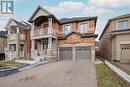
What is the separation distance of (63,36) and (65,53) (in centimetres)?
284

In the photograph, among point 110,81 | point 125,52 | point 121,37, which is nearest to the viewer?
point 110,81

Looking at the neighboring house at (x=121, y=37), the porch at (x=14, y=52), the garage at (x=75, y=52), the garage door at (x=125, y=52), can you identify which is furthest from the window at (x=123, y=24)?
the porch at (x=14, y=52)

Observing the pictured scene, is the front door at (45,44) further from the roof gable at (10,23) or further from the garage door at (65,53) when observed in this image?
the roof gable at (10,23)

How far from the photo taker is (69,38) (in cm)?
2259

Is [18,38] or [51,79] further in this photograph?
[18,38]

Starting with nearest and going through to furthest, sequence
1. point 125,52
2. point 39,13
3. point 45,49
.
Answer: point 125,52 → point 39,13 → point 45,49

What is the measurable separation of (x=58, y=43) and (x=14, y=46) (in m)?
10.2

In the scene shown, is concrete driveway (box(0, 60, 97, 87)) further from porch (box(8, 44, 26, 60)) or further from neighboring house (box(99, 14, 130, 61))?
porch (box(8, 44, 26, 60))

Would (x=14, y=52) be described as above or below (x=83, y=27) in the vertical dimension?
below

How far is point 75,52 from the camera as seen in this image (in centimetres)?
2216

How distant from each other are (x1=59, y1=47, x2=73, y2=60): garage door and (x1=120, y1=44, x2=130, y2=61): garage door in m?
7.63

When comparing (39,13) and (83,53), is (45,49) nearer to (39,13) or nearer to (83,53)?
(39,13)

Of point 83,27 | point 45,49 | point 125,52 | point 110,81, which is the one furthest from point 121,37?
point 110,81

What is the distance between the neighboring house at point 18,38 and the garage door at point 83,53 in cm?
972
